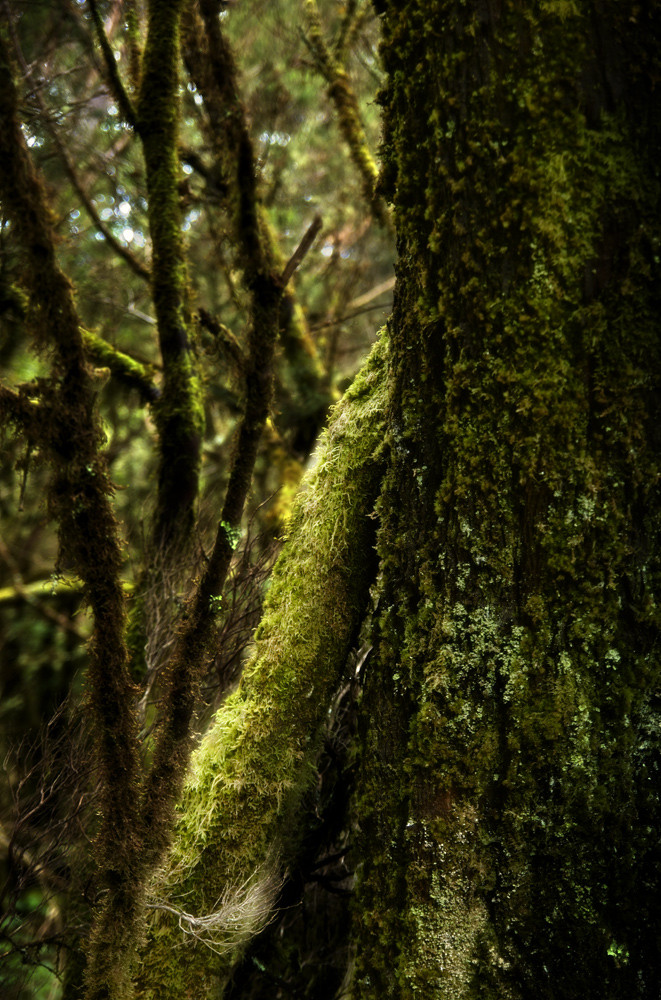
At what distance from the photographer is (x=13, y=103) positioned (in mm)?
1415

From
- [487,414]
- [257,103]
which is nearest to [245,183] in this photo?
[487,414]

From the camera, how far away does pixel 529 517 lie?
157 cm

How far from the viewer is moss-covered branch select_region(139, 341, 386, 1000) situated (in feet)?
6.56

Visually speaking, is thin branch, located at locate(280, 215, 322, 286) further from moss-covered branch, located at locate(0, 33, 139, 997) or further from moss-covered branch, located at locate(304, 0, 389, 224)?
moss-covered branch, located at locate(304, 0, 389, 224)

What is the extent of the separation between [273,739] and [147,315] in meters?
6.40

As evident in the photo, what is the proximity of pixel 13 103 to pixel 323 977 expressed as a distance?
3209 millimetres

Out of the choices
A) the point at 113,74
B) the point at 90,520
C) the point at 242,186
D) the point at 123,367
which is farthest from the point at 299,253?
the point at 123,367

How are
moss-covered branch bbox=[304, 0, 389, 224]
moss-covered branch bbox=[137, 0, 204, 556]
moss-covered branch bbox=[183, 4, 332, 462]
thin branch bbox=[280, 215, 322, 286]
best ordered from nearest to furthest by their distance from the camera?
thin branch bbox=[280, 215, 322, 286] → moss-covered branch bbox=[183, 4, 332, 462] → moss-covered branch bbox=[137, 0, 204, 556] → moss-covered branch bbox=[304, 0, 389, 224]

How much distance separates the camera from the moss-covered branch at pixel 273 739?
2000 mm

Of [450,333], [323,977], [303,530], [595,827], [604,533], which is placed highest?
[450,333]

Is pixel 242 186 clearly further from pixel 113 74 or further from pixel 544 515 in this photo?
pixel 544 515

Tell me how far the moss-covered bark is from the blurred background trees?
61 cm

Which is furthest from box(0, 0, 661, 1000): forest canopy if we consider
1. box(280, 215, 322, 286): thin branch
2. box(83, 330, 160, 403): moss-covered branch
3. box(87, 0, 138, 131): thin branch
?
box(83, 330, 160, 403): moss-covered branch

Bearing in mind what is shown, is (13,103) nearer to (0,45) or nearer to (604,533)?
(0,45)
